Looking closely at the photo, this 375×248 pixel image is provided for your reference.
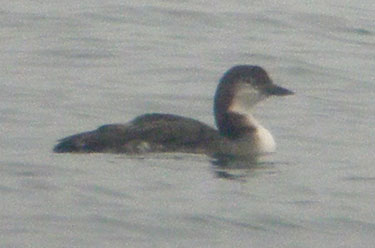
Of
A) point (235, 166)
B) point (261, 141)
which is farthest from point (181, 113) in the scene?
point (235, 166)

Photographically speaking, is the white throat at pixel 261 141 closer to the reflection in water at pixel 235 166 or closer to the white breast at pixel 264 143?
the white breast at pixel 264 143

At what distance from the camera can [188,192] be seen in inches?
461

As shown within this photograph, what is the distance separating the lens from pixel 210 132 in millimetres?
13148

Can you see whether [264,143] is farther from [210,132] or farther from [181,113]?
[181,113]

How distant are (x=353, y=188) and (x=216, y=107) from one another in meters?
1.83

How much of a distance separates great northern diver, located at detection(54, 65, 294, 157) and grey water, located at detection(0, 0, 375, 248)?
104 mm

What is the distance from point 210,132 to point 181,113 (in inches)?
76.2

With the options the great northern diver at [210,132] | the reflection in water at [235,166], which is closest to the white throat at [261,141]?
the great northern diver at [210,132]

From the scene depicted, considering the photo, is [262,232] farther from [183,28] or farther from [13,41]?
[183,28]

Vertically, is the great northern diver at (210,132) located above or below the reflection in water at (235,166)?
above

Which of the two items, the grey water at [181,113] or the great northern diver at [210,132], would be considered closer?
the grey water at [181,113]

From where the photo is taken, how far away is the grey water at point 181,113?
1080 cm

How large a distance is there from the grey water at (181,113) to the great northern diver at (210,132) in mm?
104

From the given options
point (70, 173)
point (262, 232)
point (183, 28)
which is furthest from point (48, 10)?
point (262, 232)
